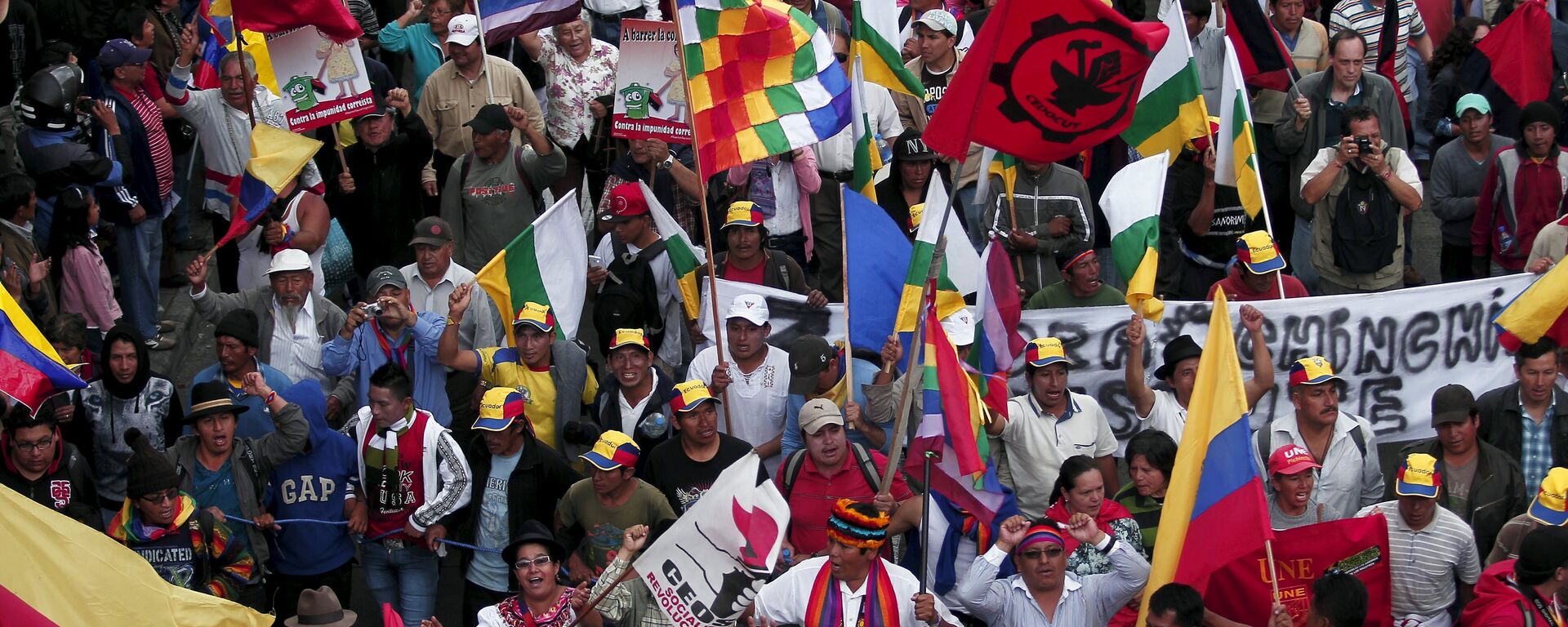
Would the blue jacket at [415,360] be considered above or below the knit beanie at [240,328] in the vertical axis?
below

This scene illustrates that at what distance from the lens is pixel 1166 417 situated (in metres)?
10.9

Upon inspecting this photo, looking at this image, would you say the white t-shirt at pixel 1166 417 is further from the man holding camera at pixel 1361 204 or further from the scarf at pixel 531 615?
the scarf at pixel 531 615

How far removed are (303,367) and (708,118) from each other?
8.55ft

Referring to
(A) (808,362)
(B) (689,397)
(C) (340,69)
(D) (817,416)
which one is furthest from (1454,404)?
(C) (340,69)

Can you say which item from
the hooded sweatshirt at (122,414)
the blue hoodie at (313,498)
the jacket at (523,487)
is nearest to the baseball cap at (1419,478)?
the jacket at (523,487)

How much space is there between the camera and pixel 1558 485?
31.1ft

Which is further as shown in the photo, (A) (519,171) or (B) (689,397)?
(A) (519,171)

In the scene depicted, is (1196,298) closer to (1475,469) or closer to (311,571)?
(1475,469)

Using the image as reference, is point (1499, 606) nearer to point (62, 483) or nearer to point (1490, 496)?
point (1490, 496)

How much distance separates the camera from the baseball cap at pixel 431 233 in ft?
38.8

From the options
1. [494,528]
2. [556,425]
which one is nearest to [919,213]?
[556,425]

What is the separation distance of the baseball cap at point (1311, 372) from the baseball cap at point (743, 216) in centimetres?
323

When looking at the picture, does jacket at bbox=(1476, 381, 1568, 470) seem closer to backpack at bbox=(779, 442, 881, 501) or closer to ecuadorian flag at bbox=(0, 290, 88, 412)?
backpack at bbox=(779, 442, 881, 501)

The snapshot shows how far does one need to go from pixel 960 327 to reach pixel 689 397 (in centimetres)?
139
